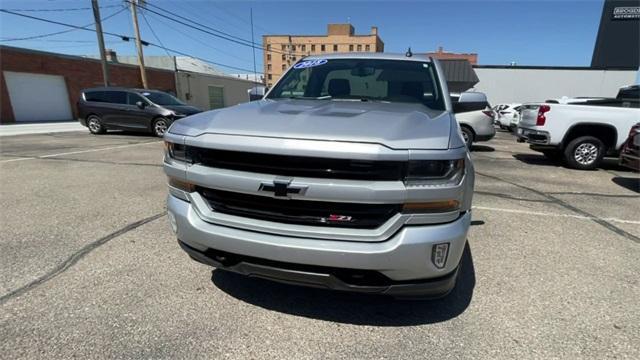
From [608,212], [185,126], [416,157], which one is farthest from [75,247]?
[608,212]

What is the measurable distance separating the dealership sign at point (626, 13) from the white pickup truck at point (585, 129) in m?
25.6

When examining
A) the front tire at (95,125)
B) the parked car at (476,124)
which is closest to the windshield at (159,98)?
the front tire at (95,125)

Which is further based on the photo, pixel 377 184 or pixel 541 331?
pixel 541 331

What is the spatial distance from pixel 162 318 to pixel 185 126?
123 centimetres

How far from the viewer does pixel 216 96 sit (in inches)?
1604

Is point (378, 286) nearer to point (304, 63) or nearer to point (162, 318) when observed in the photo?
point (162, 318)

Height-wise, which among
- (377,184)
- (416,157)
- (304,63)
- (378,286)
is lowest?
(378,286)

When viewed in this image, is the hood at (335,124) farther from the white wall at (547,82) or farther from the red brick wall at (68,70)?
the white wall at (547,82)

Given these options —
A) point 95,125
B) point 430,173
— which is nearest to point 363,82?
point 430,173

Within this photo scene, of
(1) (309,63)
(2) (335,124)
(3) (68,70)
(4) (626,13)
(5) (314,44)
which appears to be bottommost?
(2) (335,124)

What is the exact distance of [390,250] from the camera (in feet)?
6.22

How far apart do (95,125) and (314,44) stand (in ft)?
311

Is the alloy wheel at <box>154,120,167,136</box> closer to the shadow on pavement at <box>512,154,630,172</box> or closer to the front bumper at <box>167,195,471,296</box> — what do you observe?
the shadow on pavement at <box>512,154,630,172</box>

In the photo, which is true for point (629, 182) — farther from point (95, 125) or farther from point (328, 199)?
point (95, 125)
